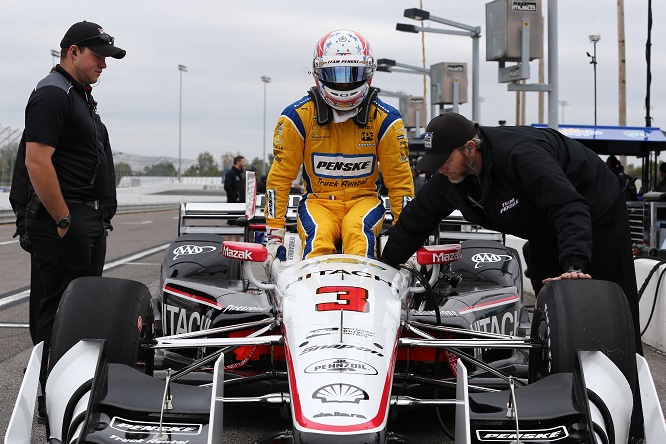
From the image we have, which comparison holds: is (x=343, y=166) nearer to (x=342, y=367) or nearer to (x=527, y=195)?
(x=527, y=195)

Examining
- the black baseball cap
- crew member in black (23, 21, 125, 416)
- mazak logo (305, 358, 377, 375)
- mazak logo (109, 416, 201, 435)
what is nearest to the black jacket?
mazak logo (305, 358, 377, 375)

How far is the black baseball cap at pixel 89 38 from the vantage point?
4.92 meters

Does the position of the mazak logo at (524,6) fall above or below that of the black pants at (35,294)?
above

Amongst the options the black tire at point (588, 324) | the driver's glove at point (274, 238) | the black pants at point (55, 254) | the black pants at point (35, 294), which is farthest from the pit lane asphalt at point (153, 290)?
the black tire at point (588, 324)

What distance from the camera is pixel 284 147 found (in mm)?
5785

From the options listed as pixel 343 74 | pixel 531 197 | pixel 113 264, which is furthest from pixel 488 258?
pixel 113 264

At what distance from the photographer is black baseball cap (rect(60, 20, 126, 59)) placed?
492cm

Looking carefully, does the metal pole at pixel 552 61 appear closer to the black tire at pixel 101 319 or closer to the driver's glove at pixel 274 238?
the driver's glove at pixel 274 238

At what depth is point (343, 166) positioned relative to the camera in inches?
228

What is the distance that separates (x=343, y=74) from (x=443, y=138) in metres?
1.43

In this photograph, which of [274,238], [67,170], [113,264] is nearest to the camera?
[67,170]

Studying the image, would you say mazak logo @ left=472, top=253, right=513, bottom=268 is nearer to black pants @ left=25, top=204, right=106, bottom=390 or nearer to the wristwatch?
black pants @ left=25, top=204, right=106, bottom=390

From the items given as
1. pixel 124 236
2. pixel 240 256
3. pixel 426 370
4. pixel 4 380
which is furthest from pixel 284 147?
pixel 124 236

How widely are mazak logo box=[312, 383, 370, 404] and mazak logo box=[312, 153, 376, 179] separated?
2771 mm
